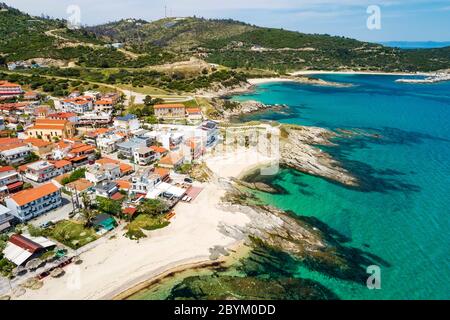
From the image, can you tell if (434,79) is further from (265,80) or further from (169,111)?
(169,111)

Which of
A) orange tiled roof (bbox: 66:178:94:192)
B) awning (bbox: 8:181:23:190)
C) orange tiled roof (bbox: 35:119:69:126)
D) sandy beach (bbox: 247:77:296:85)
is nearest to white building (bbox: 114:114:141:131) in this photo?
orange tiled roof (bbox: 35:119:69:126)

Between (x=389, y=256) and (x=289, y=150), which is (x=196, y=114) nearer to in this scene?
(x=289, y=150)

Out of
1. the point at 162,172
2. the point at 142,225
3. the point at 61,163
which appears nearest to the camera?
the point at 142,225

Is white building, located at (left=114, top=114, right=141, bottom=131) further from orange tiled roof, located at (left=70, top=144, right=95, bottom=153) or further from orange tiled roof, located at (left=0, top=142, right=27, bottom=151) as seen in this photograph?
orange tiled roof, located at (left=0, top=142, right=27, bottom=151)

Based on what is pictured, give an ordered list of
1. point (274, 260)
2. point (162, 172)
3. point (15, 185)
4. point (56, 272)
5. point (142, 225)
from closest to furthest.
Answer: point (56, 272) → point (274, 260) → point (142, 225) → point (15, 185) → point (162, 172)

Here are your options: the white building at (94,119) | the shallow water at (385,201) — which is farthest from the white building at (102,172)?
the white building at (94,119)

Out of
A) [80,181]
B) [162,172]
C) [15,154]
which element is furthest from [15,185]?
[162,172]

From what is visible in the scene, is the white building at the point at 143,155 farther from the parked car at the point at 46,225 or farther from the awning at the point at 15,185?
the parked car at the point at 46,225

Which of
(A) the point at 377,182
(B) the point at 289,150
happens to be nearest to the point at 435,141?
(A) the point at 377,182
